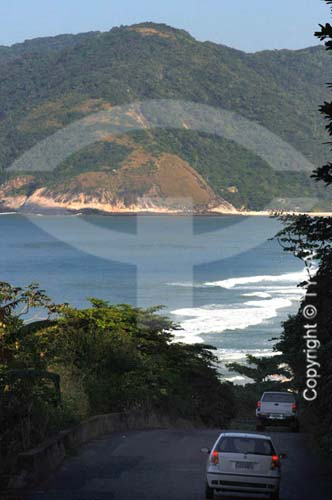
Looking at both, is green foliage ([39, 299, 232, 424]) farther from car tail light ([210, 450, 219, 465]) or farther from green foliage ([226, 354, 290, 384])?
green foliage ([226, 354, 290, 384])

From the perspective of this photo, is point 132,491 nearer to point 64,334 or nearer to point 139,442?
point 139,442

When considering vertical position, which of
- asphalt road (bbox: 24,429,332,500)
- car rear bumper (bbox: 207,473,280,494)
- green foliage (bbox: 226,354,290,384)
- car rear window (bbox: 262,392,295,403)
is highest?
car rear bumper (bbox: 207,473,280,494)

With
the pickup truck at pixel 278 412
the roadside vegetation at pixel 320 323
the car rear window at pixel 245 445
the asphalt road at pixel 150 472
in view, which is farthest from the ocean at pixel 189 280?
the car rear window at pixel 245 445

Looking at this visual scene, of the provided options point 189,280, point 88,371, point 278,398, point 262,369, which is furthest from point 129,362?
point 189,280

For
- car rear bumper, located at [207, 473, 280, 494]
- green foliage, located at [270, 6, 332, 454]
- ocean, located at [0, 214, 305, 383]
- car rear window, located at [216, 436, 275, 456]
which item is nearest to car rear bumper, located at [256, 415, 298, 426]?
green foliage, located at [270, 6, 332, 454]

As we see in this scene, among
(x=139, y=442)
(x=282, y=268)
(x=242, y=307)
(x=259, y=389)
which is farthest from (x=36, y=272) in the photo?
(x=139, y=442)

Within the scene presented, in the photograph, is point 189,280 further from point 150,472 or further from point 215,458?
point 215,458
